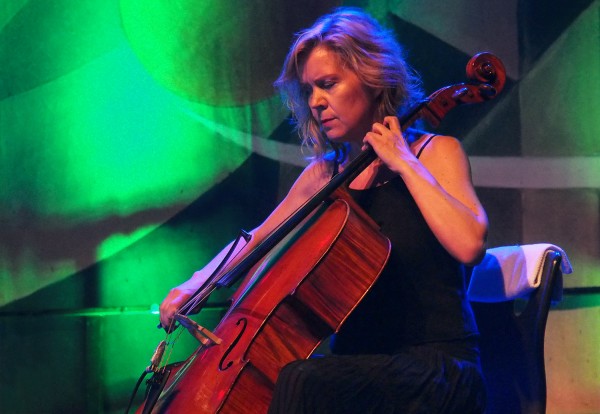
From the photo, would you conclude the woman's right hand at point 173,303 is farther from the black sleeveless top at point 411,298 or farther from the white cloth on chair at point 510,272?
the white cloth on chair at point 510,272

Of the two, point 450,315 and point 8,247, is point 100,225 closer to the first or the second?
point 8,247

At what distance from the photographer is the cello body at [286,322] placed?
162 cm

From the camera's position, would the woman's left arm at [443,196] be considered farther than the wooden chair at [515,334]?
No

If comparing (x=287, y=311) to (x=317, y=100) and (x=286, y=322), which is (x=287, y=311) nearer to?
(x=286, y=322)

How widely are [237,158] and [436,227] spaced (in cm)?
147

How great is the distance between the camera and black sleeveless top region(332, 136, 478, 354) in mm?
1889

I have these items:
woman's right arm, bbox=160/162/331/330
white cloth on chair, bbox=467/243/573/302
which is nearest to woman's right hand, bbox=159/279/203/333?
woman's right arm, bbox=160/162/331/330

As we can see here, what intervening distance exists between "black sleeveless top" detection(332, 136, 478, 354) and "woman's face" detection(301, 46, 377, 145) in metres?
0.29

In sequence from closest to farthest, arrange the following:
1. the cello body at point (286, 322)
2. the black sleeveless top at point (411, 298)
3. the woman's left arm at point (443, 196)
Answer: the cello body at point (286, 322), the woman's left arm at point (443, 196), the black sleeveless top at point (411, 298)

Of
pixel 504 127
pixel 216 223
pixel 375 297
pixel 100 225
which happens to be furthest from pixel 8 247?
pixel 504 127

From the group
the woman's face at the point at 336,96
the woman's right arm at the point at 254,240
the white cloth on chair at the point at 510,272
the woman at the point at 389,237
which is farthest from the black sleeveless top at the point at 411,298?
the woman's right arm at the point at 254,240

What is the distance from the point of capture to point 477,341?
2018mm

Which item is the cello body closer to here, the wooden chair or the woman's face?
the woman's face

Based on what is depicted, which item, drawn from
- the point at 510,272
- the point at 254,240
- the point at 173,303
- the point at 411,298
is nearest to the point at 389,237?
the point at 411,298
